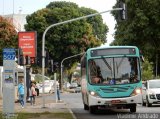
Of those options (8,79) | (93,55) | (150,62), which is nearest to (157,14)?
(150,62)

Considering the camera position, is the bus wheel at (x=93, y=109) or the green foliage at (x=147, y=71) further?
the green foliage at (x=147, y=71)

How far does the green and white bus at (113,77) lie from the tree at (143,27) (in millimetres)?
29910

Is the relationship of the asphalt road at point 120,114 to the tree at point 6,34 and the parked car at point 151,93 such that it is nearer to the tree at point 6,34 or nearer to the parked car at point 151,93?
the parked car at point 151,93

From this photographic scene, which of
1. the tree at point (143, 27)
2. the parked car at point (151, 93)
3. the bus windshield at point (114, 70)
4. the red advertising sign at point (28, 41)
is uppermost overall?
the tree at point (143, 27)

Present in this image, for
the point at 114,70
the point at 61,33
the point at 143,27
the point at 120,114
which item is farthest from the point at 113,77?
the point at 61,33

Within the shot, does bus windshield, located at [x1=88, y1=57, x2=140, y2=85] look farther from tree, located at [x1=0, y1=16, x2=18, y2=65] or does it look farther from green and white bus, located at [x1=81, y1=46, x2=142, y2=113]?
tree, located at [x1=0, y1=16, x2=18, y2=65]

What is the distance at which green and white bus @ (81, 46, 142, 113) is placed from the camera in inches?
906

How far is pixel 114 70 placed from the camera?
23125mm

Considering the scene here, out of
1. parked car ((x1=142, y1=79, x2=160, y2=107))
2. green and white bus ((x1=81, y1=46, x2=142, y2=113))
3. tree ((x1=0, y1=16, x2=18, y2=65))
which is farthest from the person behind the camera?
tree ((x1=0, y1=16, x2=18, y2=65))

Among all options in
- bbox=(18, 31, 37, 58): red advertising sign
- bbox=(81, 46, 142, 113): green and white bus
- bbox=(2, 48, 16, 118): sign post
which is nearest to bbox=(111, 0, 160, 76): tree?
bbox=(18, 31, 37, 58): red advertising sign

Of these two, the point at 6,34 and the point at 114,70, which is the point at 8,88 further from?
the point at 6,34

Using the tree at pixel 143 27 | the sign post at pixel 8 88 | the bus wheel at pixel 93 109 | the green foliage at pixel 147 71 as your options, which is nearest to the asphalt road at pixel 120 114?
the bus wheel at pixel 93 109

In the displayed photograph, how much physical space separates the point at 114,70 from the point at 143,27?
101 ft

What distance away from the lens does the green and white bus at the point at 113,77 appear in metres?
23.0
